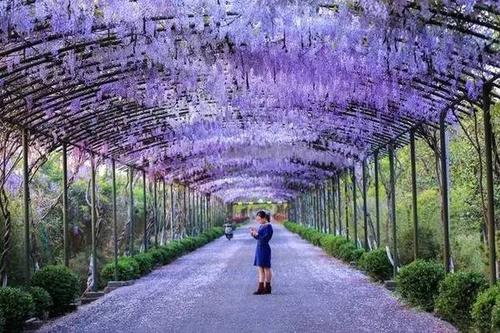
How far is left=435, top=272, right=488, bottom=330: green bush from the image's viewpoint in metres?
7.07

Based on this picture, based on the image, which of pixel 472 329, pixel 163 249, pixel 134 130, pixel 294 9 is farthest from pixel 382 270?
pixel 163 249

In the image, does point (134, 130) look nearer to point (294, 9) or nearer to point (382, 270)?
point (382, 270)

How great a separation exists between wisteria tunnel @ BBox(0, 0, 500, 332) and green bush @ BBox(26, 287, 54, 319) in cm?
3

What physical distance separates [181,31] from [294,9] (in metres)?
1.07

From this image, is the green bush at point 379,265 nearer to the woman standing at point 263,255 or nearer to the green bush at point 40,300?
the woman standing at point 263,255

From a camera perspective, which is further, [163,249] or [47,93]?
[163,249]

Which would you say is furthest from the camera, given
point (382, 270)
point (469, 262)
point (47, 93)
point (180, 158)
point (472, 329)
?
point (180, 158)

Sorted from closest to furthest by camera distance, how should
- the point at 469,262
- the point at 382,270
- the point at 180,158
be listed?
the point at 382,270 < the point at 469,262 < the point at 180,158

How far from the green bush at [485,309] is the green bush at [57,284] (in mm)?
5199

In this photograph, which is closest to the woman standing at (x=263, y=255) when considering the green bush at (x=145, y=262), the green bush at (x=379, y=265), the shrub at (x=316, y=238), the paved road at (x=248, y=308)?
the paved road at (x=248, y=308)

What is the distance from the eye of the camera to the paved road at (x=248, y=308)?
7719 millimetres

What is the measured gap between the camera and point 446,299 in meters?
7.34

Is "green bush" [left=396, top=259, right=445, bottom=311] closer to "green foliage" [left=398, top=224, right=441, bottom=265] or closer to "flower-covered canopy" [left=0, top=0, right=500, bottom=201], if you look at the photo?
"flower-covered canopy" [left=0, top=0, right=500, bottom=201]

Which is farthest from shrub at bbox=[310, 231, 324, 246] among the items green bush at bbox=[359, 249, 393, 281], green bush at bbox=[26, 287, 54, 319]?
green bush at bbox=[26, 287, 54, 319]
